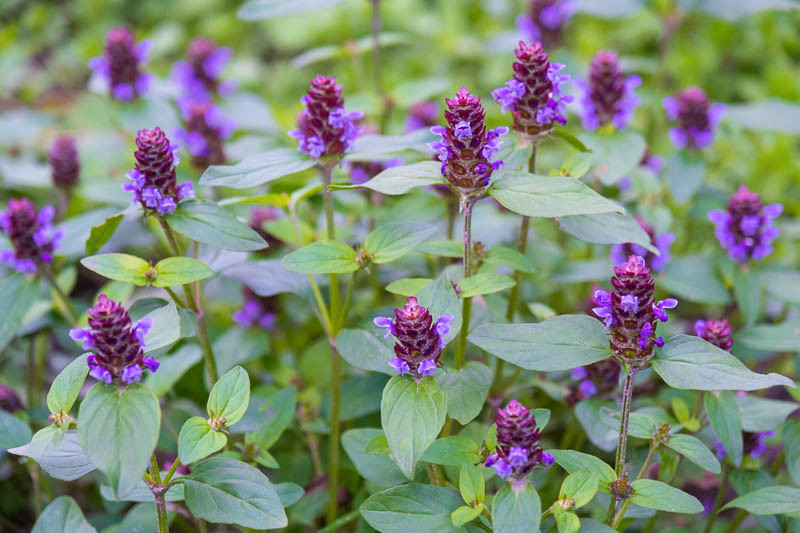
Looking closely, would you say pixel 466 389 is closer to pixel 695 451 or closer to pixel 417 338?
pixel 417 338

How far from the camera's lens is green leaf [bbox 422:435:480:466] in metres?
1.63

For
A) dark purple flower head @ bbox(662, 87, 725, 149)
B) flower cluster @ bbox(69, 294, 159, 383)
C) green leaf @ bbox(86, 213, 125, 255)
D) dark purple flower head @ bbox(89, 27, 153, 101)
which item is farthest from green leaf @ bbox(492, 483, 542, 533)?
dark purple flower head @ bbox(89, 27, 153, 101)

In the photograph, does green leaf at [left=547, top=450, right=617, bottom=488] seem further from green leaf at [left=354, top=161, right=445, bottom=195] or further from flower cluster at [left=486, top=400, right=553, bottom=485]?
green leaf at [left=354, top=161, right=445, bottom=195]

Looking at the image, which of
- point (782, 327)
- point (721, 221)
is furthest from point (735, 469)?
point (721, 221)

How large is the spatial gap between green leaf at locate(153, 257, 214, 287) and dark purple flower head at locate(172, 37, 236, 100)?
211 centimetres

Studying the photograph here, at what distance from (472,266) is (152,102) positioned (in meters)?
2.05

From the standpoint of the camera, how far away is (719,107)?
9.43 ft

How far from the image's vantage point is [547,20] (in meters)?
3.66

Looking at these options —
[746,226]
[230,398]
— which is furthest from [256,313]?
[746,226]

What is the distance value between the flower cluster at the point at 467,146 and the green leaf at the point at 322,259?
1.08 ft

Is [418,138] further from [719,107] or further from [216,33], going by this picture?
[216,33]

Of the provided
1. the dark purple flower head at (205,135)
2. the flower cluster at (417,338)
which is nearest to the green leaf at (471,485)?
the flower cluster at (417,338)

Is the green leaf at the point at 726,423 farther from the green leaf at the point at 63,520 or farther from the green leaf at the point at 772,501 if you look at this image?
the green leaf at the point at 63,520

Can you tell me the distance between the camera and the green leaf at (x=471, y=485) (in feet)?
5.21
